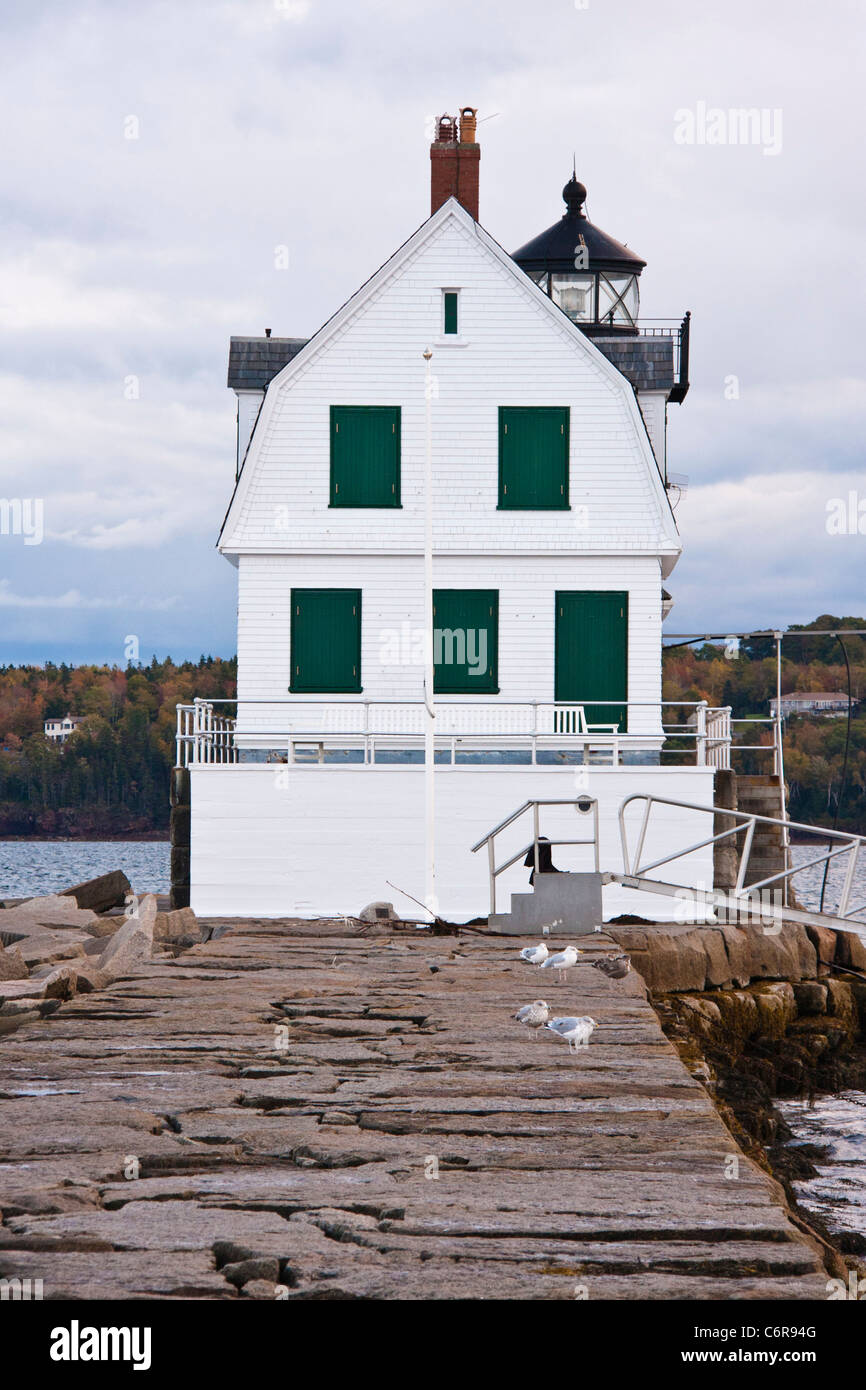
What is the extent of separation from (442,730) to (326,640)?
7.00 ft

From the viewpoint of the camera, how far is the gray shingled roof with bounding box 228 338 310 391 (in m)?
23.4

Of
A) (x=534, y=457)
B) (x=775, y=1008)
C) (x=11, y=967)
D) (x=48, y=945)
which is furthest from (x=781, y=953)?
(x=11, y=967)

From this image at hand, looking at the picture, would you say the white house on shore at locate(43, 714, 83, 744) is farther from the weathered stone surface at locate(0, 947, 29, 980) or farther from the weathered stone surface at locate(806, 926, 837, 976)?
the weathered stone surface at locate(0, 947, 29, 980)

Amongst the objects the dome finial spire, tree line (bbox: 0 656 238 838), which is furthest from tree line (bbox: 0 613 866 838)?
the dome finial spire

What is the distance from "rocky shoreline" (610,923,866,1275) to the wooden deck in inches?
239

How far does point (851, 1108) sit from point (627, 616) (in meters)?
8.72

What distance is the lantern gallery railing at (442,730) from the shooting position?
2102 cm

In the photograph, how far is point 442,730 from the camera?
21.7m

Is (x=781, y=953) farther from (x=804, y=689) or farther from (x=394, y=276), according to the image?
(x=804, y=689)

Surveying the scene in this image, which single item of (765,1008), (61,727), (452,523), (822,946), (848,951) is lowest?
(61,727)

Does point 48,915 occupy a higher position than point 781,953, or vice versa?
point 48,915

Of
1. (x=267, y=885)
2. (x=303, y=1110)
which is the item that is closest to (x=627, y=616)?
(x=267, y=885)

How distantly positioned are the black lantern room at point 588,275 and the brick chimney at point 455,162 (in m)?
5.48
